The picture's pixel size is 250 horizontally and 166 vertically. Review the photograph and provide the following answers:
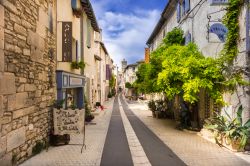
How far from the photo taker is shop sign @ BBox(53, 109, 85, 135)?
9.46 m

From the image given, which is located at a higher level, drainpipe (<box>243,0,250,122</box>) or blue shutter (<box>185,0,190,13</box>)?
blue shutter (<box>185,0,190,13</box>)

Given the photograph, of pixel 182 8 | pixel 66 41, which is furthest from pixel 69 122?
pixel 182 8

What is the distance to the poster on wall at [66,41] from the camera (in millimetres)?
11547

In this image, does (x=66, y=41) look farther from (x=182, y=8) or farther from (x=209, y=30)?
(x=182, y=8)

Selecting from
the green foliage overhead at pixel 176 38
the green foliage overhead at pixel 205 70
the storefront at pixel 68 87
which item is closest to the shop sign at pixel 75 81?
the storefront at pixel 68 87

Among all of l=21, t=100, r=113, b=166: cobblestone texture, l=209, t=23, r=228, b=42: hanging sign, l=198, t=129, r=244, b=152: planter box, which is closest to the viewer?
l=21, t=100, r=113, b=166: cobblestone texture

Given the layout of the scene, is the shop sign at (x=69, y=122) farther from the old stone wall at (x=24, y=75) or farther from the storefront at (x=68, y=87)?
the storefront at (x=68, y=87)

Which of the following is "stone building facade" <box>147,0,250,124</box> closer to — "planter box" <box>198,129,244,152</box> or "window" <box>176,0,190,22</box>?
"window" <box>176,0,190,22</box>

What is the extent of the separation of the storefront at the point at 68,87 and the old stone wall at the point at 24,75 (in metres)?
0.59

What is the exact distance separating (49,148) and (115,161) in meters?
2.79

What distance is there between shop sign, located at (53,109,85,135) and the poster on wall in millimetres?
2798

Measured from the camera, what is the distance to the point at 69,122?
9500 mm

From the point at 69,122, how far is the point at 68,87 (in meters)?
3.35

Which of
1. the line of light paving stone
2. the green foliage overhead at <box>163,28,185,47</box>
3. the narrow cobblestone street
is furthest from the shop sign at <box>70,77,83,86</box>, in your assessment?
the green foliage overhead at <box>163,28,185,47</box>
